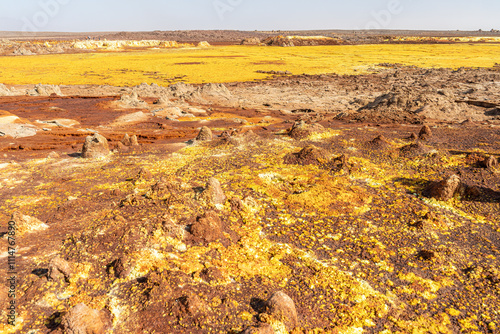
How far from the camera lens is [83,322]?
3.76 m

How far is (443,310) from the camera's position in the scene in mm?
4289

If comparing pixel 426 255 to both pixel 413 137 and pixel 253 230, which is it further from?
pixel 413 137

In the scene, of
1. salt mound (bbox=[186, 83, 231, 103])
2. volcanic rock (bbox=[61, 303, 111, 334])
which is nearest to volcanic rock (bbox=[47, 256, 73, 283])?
volcanic rock (bbox=[61, 303, 111, 334])

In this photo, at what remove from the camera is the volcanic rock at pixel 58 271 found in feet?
14.9

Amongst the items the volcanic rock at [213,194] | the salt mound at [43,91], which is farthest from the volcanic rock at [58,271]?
the salt mound at [43,91]

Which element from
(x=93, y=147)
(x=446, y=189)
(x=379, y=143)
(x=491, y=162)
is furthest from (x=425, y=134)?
(x=93, y=147)

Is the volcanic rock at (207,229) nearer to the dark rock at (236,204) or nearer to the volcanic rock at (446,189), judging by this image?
the dark rock at (236,204)

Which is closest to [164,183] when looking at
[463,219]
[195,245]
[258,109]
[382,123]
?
[195,245]

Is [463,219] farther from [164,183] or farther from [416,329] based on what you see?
[164,183]

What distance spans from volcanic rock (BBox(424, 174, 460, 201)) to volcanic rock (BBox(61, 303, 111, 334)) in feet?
21.5

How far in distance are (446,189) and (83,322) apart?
271 inches

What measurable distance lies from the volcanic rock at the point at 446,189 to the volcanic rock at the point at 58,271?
6.94 m

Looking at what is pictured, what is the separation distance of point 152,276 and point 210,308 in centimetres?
94

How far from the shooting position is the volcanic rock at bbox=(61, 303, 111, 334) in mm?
3725
